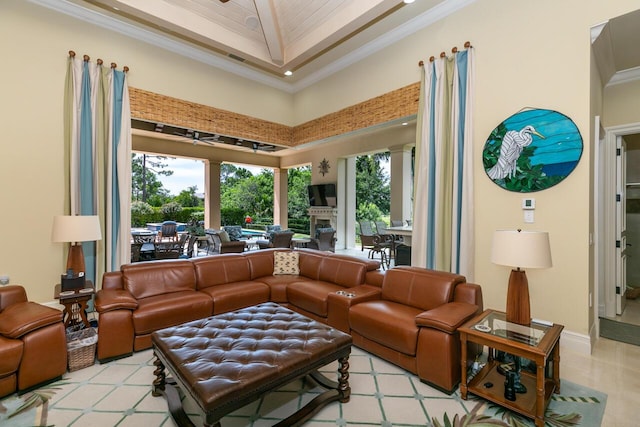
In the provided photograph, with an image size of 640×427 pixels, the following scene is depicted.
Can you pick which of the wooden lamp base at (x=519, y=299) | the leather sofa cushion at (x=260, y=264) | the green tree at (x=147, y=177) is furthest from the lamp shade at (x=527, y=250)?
the green tree at (x=147, y=177)

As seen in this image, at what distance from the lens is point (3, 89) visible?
3.48m

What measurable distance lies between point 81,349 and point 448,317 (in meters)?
3.21

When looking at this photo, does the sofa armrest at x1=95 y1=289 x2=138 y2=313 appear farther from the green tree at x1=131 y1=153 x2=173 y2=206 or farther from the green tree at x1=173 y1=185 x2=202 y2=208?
the green tree at x1=131 y1=153 x2=173 y2=206

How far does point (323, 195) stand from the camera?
9633mm

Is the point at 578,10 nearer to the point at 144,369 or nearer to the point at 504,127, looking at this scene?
the point at 504,127

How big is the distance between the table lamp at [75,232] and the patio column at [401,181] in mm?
6737

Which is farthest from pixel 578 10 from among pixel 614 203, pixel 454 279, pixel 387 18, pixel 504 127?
pixel 454 279

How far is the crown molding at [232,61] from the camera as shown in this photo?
384 cm

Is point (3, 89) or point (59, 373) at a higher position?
point (3, 89)

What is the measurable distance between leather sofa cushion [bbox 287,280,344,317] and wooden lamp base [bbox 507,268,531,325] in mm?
1791

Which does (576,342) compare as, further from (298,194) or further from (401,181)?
(298,194)

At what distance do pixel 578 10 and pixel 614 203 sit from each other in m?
2.49

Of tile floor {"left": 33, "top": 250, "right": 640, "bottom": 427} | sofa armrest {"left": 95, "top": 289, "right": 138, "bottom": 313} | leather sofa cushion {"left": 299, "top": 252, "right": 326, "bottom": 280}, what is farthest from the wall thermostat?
sofa armrest {"left": 95, "top": 289, "right": 138, "bottom": 313}

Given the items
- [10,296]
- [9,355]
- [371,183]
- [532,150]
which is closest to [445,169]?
[532,150]
